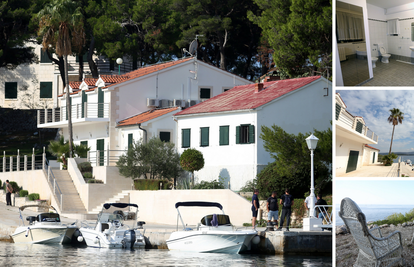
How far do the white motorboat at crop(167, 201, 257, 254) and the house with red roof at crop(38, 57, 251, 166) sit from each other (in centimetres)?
1413

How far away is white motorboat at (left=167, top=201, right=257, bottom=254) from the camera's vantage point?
65.0ft

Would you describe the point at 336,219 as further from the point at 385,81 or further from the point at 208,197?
the point at 208,197

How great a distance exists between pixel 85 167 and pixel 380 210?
2674 centimetres

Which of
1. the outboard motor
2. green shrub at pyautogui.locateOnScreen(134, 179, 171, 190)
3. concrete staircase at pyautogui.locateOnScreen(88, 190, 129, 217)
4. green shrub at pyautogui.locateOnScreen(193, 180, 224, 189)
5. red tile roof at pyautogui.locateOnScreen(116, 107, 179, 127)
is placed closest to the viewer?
the outboard motor

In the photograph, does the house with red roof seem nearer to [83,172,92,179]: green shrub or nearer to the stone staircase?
[83,172,92,179]: green shrub

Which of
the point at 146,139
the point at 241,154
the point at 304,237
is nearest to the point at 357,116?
the point at 304,237

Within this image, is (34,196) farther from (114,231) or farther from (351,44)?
(351,44)

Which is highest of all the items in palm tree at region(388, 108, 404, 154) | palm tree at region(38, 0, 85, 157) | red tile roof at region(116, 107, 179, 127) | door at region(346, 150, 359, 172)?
palm tree at region(38, 0, 85, 157)

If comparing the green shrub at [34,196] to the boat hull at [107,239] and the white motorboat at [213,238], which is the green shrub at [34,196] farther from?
the white motorboat at [213,238]

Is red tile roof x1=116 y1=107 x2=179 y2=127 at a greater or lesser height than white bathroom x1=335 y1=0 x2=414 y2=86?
greater

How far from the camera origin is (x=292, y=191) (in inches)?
975

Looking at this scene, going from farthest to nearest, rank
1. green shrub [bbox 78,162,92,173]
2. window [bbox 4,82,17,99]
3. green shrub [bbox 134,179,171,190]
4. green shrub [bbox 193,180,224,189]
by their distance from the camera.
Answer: window [bbox 4,82,17,99] → green shrub [bbox 78,162,92,173] → green shrub [bbox 134,179,171,190] → green shrub [bbox 193,180,224,189]

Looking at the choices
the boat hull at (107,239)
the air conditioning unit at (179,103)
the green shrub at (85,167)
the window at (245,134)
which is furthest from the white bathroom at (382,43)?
the air conditioning unit at (179,103)

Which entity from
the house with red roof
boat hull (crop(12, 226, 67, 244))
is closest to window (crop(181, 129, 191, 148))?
the house with red roof
